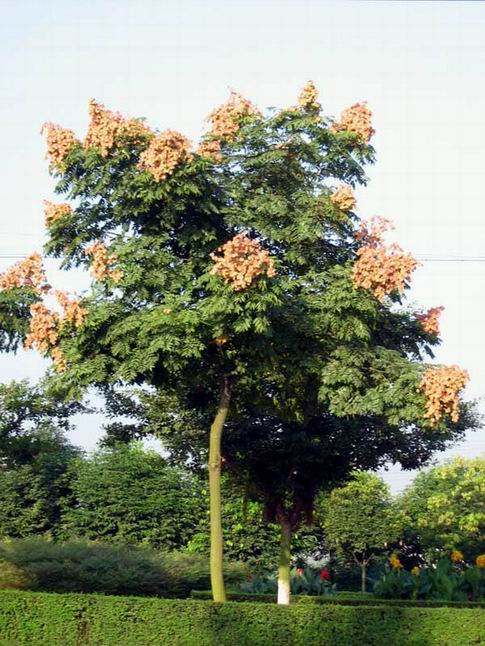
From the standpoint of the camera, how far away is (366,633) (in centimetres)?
1656

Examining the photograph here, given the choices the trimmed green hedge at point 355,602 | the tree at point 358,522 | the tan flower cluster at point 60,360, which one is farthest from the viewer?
the tree at point 358,522

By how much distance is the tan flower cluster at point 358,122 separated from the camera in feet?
65.7

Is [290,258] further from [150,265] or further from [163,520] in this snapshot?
[163,520]

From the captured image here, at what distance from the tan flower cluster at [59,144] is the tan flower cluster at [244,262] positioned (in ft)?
14.8

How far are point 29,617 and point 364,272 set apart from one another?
809 cm

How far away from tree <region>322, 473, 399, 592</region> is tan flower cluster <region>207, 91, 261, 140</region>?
21.0m

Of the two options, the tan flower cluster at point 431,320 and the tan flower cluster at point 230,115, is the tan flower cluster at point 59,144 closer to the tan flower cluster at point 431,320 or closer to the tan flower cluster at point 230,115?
the tan flower cluster at point 230,115

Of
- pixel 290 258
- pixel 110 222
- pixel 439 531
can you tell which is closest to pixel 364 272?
pixel 290 258

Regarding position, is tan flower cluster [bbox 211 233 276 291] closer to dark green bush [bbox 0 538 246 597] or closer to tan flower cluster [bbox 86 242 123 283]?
tan flower cluster [bbox 86 242 123 283]

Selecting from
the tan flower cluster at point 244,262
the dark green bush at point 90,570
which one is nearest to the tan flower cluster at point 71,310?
the tan flower cluster at point 244,262

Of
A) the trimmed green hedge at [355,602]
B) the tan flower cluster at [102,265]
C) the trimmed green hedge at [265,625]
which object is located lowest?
the trimmed green hedge at [265,625]

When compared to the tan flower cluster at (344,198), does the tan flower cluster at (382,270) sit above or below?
below

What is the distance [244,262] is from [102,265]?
2.96 meters

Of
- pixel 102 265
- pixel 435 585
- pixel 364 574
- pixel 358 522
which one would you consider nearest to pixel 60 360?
pixel 102 265
